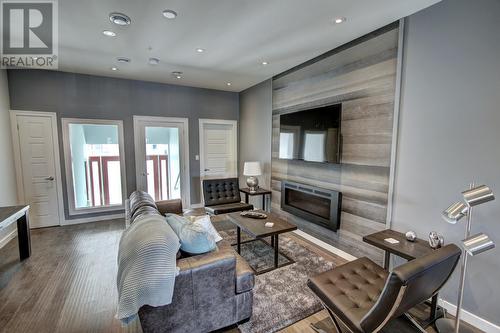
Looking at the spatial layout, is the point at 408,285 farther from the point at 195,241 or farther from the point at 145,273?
the point at 145,273

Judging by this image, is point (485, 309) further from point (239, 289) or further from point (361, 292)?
point (239, 289)

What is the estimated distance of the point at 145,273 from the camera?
143cm

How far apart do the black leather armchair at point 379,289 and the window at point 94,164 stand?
14.3 feet

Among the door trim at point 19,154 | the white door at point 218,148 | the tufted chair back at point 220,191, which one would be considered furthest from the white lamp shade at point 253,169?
the door trim at point 19,154

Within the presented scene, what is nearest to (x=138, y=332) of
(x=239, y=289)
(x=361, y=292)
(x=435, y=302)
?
(x=239, y=289)

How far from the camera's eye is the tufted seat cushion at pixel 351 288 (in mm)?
1544

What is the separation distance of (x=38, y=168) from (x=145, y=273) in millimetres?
4119

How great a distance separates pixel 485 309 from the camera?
1.87m

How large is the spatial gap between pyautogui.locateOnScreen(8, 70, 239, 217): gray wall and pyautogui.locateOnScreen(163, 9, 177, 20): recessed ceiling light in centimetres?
278

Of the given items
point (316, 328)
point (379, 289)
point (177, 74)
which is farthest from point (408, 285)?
point (177, 74)

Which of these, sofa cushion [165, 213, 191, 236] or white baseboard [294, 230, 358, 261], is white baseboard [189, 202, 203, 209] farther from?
sofa cushion [165, 213, 191, 236]

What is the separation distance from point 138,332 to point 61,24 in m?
3.18

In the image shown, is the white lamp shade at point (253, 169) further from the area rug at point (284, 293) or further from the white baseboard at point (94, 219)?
the white baseboard at point (94, 219)

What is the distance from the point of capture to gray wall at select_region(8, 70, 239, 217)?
155 inches
